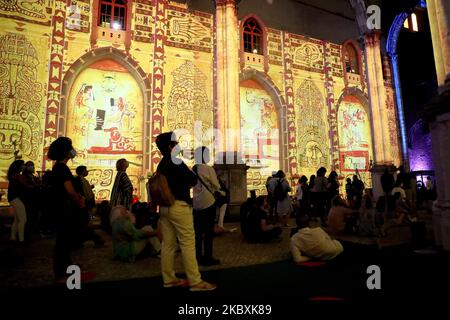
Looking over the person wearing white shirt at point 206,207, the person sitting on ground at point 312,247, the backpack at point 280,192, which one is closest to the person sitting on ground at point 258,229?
the person sitting on ground at point 312,247

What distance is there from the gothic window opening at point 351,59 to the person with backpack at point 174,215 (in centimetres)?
1487

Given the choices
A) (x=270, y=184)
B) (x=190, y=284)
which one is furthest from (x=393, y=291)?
(x=270, y=184)

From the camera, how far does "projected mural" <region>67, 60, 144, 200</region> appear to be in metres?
Answer: 9.60

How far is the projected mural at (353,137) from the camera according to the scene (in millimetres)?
14195

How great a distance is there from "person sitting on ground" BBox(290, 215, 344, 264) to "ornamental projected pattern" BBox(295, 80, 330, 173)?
31.6 ft

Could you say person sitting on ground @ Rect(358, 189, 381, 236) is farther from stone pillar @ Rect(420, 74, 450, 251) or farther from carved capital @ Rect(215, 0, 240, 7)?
carved capital @ Rect(215, 0, 240, 7)

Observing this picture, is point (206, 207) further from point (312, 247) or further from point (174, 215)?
point (312, 247)

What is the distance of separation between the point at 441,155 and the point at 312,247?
2.05 m

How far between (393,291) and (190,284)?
68.0 inches

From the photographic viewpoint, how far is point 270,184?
26.1 feet

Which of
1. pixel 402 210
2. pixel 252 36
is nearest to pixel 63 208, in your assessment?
pixel 402 210

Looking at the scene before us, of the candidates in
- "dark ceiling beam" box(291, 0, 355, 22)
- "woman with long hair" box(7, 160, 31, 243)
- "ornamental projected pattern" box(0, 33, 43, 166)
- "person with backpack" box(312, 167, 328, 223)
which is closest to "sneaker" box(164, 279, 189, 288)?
"woman with long hair" box(7, 160, 31, 243)

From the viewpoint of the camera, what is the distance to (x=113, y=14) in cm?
1049

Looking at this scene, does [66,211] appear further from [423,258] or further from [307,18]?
[307,18]
